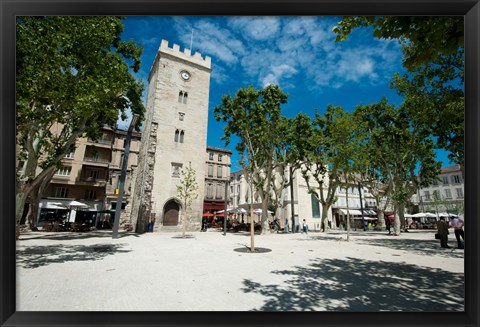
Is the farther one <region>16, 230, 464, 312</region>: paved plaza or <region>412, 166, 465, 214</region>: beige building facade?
<region>412, 166, 465, 214</region>: beige building facade

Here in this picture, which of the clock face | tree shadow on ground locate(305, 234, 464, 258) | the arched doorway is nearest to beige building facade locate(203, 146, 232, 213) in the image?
the arched doorway

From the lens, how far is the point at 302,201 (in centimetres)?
3544

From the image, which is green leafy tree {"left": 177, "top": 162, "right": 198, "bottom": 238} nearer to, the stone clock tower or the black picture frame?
the stone clock tower

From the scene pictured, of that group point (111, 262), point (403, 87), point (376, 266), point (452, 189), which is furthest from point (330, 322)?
point (452, 189)

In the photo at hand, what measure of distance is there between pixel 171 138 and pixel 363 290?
23776mm

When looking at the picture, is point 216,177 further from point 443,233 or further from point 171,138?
point 443,233

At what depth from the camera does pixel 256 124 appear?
20.9m

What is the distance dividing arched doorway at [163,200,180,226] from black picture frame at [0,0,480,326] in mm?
22673

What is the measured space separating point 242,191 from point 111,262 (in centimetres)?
3810

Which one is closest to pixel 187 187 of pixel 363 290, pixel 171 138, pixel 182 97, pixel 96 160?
pixel 171 138

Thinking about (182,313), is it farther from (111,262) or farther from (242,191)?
(242,191)

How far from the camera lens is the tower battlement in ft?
88.9

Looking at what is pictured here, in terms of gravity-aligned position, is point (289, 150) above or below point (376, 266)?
above
